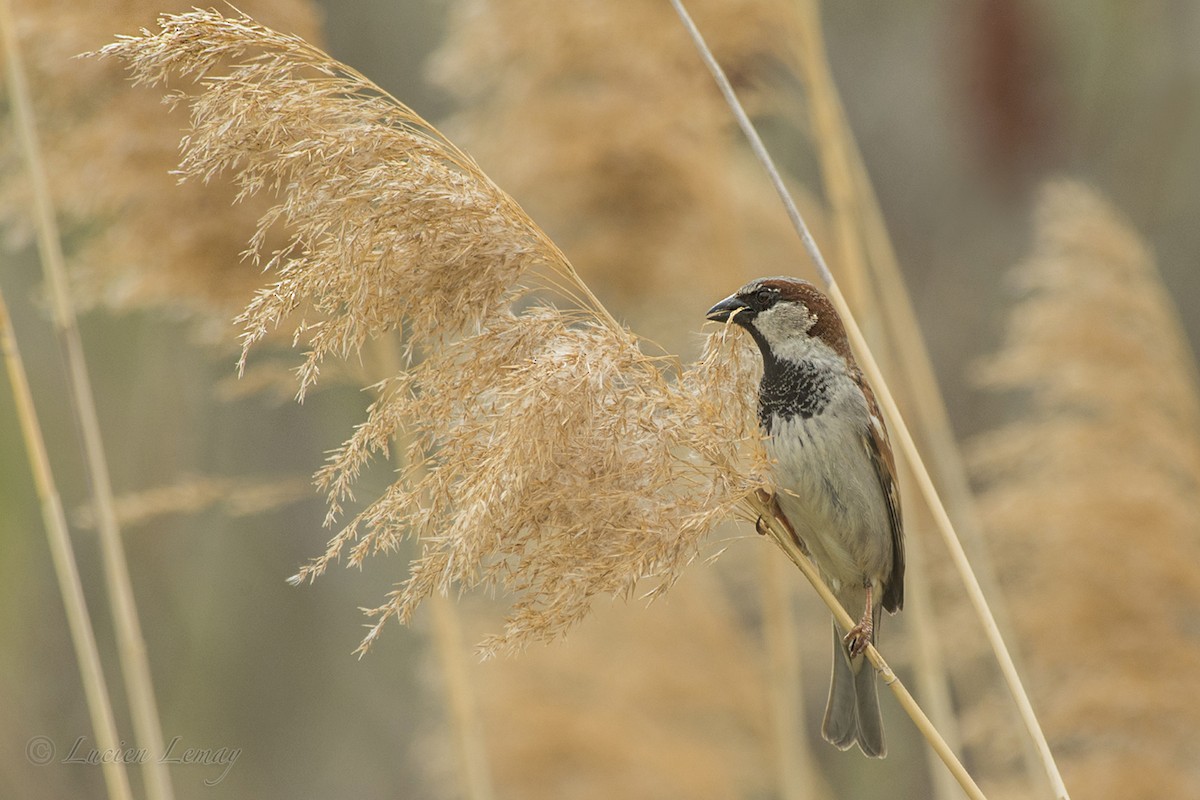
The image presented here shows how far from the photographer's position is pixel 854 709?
2.07 meters

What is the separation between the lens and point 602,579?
4.53ft

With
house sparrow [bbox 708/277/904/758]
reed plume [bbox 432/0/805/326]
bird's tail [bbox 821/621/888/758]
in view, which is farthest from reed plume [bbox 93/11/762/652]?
reed plume [bbox 432/0/805/326]

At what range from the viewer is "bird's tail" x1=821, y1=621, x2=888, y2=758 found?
81.4 inches

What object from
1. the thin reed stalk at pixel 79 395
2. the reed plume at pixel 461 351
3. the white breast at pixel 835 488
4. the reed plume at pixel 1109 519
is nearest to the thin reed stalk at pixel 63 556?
the thin reed stalk at pixel 79 395

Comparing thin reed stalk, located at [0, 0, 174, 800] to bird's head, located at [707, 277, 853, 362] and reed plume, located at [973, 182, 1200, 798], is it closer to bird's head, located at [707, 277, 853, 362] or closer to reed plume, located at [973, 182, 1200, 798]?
bird's head, located at [707, 277, 853, 362]

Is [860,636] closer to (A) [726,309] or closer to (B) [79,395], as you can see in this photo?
(A) [726,309]

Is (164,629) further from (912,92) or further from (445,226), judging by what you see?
(912,92)

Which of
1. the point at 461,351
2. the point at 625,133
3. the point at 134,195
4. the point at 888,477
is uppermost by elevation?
the point at 625,133

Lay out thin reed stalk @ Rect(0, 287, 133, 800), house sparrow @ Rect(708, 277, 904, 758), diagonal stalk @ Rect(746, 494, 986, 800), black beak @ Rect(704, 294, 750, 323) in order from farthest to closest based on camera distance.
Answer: house sparrow @ Rect(708, 277, 904, 758)
black beak @ Rect(704, 294, 750, 323)
thin reed stalk @ Rect(0, 287, 133, 800)
diagonal stalk @ Rect(746, 494, 986, 800)

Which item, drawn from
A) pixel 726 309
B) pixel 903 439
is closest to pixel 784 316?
pixel 726 309

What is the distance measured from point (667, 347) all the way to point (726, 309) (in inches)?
49.6

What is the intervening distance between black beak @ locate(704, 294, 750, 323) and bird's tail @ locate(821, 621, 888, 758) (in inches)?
25.3

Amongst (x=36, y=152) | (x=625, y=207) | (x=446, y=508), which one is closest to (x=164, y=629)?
Result: (x=625, y=207)

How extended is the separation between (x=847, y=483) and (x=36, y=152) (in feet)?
4.56
